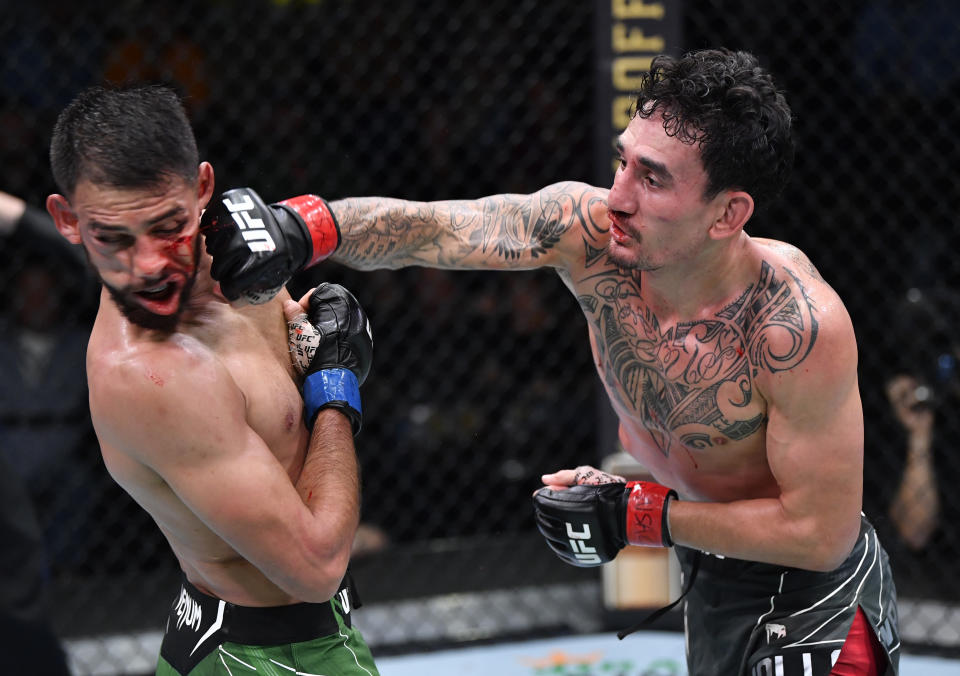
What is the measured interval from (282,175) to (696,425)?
1.94 meters

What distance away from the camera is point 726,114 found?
5.06 feet

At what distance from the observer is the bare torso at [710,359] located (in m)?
1.59

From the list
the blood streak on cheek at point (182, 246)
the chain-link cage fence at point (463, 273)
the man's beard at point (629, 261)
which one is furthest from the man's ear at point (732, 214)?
the chain-link cage fence at point (463, 273)

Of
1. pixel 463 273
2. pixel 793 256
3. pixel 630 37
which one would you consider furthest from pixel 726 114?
pixel 463 273

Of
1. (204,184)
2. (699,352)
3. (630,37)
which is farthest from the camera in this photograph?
(630,37)

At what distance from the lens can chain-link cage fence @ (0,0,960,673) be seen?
10.3 feet

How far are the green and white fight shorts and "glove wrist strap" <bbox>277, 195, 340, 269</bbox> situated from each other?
1.53ft

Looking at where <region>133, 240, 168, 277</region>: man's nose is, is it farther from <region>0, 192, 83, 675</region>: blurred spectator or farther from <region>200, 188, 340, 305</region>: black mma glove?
<region>0, 192, 83, 675</region>: blurred spectator

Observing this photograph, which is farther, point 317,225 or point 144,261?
point 317,225

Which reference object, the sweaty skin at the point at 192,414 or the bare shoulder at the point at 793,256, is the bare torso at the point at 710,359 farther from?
the sweaty skin at the point at 192,414

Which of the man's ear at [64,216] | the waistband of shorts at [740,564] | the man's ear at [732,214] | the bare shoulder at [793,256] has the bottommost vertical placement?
the waistband of shorts at [740,564]

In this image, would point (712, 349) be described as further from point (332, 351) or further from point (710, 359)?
point (332, 351)

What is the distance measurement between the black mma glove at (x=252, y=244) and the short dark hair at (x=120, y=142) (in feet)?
0.23

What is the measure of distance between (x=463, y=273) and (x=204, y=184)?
2.15 m
